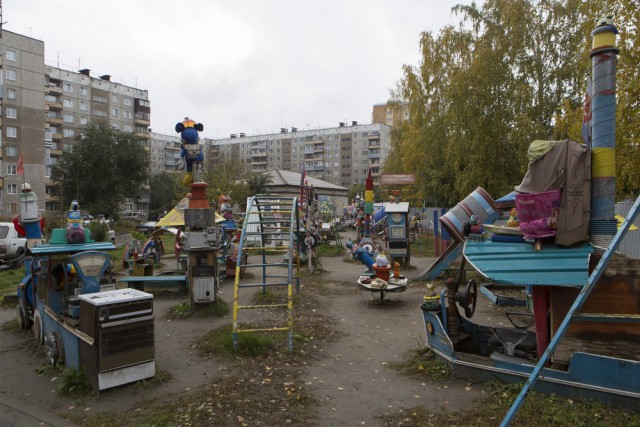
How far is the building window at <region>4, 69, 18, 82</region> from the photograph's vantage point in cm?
4169

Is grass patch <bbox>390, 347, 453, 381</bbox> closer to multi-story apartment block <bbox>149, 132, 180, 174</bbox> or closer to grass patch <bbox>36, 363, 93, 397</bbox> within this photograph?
grass patch <bbox>36, 363, 93, 397</bbox>

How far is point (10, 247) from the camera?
17344 mm

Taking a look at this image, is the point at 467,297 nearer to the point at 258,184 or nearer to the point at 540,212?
the point at 540,212

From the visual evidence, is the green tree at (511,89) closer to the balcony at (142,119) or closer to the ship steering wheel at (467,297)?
the ship steering wheel at (467,297)

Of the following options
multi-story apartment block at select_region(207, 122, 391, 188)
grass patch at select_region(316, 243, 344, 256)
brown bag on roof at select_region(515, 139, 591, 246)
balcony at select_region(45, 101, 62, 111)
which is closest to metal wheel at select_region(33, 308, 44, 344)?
brown bag on roof at select_region(515, 139, 591, 246)

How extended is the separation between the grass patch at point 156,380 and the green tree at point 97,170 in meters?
37.3

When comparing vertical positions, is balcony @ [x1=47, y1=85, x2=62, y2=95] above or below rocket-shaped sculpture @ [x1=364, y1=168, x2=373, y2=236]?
above

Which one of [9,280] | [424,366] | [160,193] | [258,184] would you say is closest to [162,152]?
[160,193]

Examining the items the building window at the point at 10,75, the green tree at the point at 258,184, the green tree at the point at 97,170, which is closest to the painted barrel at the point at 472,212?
the green tree at the point at 258,184

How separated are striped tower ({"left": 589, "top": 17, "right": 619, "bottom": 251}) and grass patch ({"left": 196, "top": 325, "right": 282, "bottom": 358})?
15.2 ft

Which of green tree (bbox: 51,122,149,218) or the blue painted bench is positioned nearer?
the blue painted bench

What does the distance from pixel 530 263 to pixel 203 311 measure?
6.67 metres

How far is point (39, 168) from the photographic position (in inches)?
1620

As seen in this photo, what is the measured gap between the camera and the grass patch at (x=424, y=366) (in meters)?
5.61
